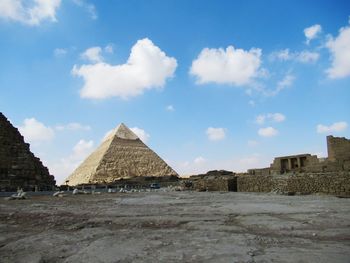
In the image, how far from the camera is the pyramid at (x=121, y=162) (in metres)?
85.3

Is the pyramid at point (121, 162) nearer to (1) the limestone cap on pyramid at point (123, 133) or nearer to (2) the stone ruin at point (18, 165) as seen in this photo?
(1) the limestone cap on pyramid at point (123, 133)

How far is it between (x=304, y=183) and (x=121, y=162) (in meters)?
80.8

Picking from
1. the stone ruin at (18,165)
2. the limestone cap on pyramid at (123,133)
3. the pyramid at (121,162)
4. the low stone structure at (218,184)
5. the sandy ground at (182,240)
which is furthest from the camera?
the limestone cap on pyramid at (123,133)

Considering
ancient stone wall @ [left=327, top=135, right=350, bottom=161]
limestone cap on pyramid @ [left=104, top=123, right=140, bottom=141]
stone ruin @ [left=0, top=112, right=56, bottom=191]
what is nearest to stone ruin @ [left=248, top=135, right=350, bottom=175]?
ancient stone wall @ [left=327, top=135, right=350, bottom=161]

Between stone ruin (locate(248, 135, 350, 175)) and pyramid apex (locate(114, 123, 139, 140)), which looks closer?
stone ruin (locate(248, 135, 350, 175))

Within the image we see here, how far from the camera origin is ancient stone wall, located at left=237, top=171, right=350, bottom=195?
10273mm

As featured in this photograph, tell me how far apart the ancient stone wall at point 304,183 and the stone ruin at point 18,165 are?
59.9 feet

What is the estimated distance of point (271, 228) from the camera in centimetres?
419

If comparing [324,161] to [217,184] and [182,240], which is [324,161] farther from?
[182,240]

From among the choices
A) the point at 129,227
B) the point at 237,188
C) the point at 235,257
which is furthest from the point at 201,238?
the point at 237,188

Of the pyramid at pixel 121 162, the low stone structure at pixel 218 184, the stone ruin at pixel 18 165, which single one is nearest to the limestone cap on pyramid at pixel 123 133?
the pyramid at pixel 121 162

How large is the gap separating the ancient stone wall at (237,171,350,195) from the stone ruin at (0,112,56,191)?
1827 centimetres

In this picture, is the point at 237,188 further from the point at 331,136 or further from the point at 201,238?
the point at 201,238

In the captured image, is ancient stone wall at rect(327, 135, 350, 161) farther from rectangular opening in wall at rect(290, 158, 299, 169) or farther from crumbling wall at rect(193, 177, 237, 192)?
crumbling wall at rect(193, 177, 237, 192)
